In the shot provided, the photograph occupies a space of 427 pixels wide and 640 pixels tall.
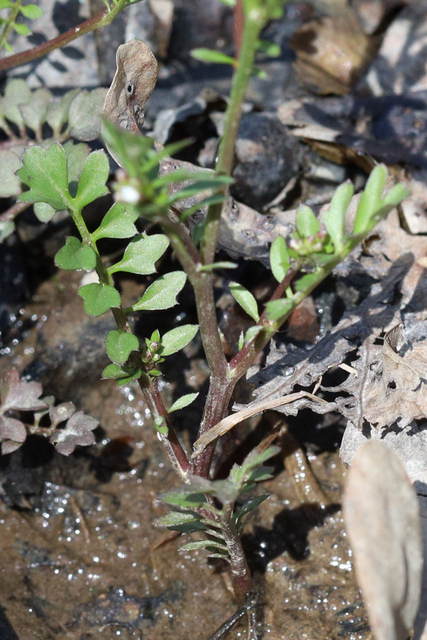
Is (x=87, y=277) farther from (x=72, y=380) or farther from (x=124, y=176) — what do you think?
(x=124, y=176)

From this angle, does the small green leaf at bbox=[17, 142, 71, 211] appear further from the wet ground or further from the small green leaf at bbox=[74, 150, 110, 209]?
the wet ground

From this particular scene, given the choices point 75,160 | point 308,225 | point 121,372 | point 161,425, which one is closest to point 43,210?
point 75,160

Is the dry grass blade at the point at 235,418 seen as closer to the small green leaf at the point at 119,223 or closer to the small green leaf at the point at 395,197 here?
the small green leaf at the point at 119,223

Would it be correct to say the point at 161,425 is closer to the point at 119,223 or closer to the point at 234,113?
the point at 119,223

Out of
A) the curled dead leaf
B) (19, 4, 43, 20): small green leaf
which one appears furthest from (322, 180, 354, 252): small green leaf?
the curled dead leaf

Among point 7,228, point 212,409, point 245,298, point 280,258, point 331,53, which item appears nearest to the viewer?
point 280,258

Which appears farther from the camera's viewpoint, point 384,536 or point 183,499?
point 183,499
